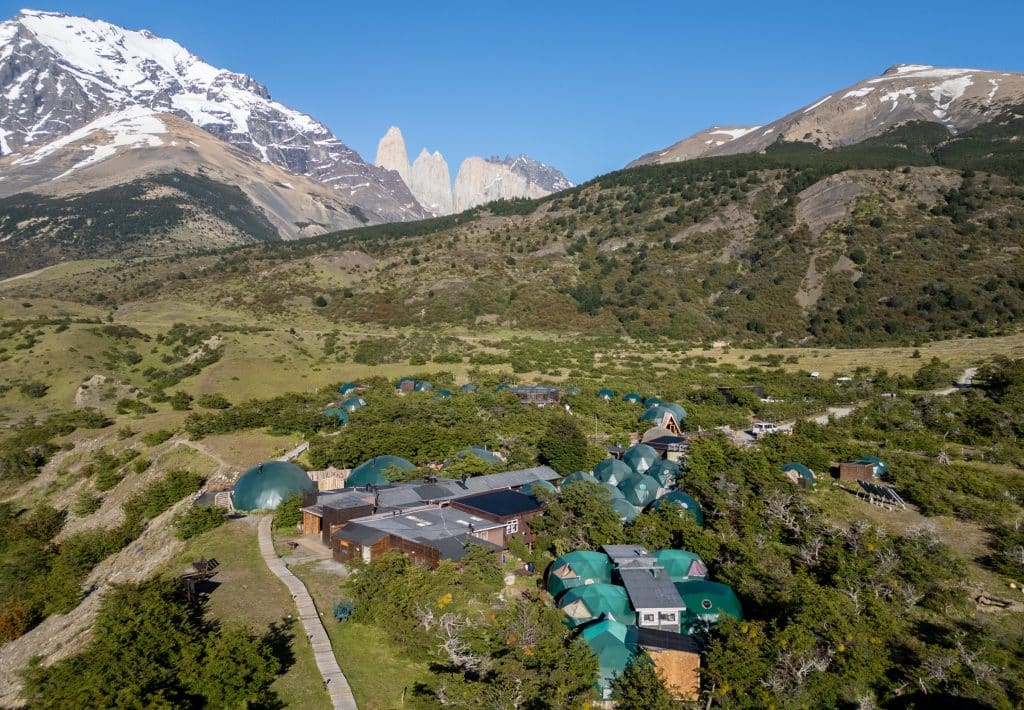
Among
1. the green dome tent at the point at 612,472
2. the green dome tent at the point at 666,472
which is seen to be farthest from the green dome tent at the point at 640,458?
the green dome tent at the point at 612,472

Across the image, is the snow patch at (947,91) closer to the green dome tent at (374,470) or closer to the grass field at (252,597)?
the green dome tent at (374,470)

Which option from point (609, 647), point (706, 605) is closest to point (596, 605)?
point (609, 647)

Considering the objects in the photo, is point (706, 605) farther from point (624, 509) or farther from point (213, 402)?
point (213, 402)

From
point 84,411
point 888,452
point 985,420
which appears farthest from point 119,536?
point 985,420

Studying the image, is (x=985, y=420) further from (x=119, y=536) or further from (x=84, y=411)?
(x=84, y=411)

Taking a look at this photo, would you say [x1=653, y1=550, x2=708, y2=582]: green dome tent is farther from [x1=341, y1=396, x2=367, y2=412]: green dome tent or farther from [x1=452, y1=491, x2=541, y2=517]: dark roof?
[x1=341, y1=396, x2=367, y2=412]: green dome tent
